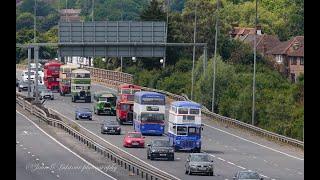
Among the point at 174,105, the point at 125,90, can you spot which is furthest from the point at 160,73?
the point at 174,105

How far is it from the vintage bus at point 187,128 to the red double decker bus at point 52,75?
6672 cm

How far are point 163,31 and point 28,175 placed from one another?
6272 cm

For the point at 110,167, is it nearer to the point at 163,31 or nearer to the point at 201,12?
the point at 163,31

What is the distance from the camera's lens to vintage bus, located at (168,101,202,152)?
6969 centimetres

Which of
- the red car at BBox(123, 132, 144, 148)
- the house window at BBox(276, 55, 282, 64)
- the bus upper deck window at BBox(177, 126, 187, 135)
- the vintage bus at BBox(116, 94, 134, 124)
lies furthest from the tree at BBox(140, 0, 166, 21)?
the bus upper deck window at BBox(177, 126, 187, 135)

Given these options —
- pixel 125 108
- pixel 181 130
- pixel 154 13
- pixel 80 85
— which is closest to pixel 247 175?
pixel 181 130

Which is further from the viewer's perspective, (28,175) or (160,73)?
(160,73)

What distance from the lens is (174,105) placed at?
72750mm

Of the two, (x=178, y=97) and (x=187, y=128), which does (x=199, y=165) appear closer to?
(x=187, y=128)

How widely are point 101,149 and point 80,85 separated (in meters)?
51.5

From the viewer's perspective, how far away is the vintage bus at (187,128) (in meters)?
69.7

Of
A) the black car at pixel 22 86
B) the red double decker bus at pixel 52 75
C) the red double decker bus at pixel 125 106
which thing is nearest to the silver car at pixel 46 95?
the red double decker bus at pixel 52 75

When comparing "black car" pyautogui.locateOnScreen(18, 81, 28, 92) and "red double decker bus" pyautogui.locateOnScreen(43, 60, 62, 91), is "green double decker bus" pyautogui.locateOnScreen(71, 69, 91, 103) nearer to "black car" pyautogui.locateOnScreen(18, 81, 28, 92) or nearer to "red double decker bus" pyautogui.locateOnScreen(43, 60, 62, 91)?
"red double decker bus" pyautogui.locateOnScreen(43, 60, 62, 91)

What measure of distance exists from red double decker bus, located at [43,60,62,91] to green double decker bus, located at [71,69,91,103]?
14.1 m
